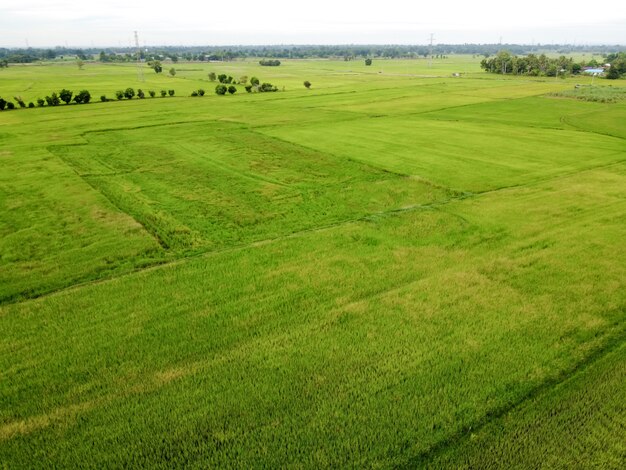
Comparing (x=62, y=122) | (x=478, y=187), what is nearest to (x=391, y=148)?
(x=478, y=187)

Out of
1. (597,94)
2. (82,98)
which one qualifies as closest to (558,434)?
(82,98)

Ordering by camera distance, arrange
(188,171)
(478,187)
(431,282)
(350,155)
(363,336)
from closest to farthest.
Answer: (363,336) < (431,282) < (478,187) < (188,171) < (350,155)

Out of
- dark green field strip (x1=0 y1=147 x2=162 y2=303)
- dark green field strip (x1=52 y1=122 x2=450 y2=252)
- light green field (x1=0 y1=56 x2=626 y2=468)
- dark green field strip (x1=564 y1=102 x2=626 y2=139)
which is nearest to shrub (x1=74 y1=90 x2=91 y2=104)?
dark green field strip (x1=52 y1=122 x2=450 y2=252)

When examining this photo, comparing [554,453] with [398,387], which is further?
[398,387]

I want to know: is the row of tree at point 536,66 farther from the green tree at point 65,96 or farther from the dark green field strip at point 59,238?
the dark green field strip at point 59,238

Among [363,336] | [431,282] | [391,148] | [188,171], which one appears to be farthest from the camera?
[391,148]

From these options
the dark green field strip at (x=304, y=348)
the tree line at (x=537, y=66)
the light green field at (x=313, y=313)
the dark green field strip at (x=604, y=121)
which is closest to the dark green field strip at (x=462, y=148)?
the light green field at (x=313, y=313)

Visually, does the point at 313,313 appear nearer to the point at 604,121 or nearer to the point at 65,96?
the point at 604,121

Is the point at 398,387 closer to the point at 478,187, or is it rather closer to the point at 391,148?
the point at 478,187
